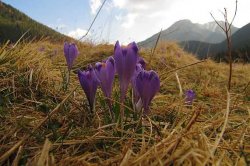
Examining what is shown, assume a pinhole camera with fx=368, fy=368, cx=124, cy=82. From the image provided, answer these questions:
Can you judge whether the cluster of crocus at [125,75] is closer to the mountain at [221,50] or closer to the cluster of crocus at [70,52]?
the cluster of crocus at [70,52]

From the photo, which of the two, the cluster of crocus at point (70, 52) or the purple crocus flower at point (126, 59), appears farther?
the cluster of crocus at point (70, 52)

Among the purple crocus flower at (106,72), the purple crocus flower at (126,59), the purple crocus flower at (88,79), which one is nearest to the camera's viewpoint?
the purple crocus flower at (126,59)

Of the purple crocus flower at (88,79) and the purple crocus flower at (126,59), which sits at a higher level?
the purple crocus flower at (126,59)

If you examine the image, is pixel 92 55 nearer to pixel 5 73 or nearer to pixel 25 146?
pixel 5 73

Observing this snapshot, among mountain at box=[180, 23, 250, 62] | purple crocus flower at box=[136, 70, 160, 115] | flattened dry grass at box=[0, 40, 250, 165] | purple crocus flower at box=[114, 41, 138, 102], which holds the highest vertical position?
purple crocus flower at box=[114, 41, 138, 102]

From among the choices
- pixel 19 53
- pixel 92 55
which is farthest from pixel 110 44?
pixel 19 53

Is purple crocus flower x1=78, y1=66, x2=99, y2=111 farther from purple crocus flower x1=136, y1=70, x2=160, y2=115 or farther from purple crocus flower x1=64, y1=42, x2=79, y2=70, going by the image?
purple crocus flower x1=64, y1=42, x2=79, y2=70

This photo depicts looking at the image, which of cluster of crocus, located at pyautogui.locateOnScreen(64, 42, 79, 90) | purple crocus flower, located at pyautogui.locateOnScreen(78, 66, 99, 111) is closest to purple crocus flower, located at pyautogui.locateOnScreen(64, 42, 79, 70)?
cluster of crocus, located at pyautogui.locateOnScreen(64, 42, 79, 90)

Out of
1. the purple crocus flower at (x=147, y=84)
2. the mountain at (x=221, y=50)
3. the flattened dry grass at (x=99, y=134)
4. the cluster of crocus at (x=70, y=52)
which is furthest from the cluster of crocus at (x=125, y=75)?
the mountain at (x=221, y=50)

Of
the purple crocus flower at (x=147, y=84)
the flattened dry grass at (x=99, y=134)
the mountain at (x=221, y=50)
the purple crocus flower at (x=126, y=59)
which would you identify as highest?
the purple crocus flower at (x=126, y=59)

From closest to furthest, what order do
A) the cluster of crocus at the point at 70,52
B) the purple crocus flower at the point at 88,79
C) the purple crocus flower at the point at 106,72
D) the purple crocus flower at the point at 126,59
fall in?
the purple crocus flower at the point at 126,59 → the purple crocus flower at the point at 106,72 → the purple crocus flower at the point at 88,79 → the cluster of crocus at the point at 70,52
